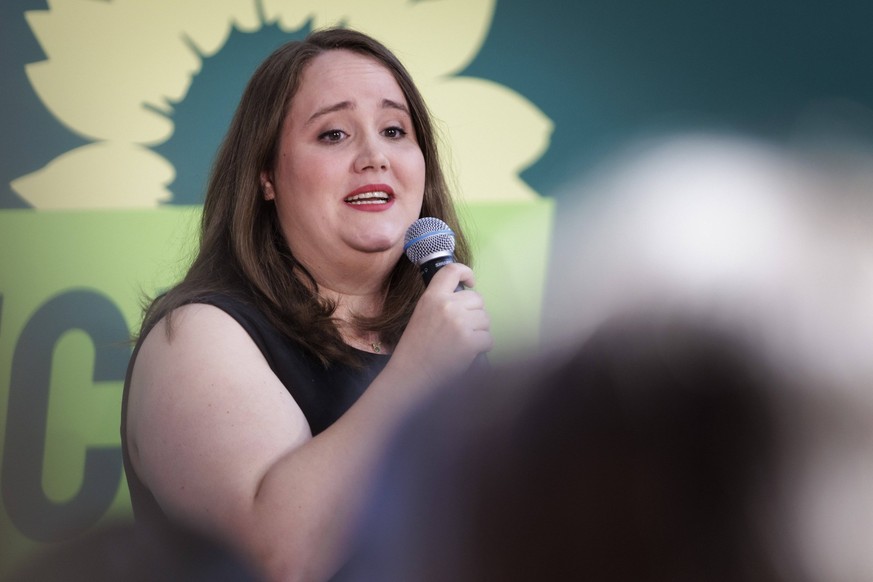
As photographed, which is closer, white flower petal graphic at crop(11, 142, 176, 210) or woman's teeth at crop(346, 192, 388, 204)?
woman's teeth at crop(346, 192, 388, 204)

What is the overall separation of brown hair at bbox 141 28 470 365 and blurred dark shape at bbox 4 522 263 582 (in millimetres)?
363

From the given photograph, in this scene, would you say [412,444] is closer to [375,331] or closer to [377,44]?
[375,331]

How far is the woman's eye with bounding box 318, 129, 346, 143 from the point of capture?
1.65 meters

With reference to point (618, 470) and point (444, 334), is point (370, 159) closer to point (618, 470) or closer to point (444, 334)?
point (444, 334)

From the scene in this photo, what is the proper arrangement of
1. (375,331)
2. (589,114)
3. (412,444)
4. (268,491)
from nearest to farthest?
(412,444), (268,491), (375,331), (589,114)

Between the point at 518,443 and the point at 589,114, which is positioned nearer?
the point at 518,443

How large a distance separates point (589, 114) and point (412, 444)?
1716 millimetres

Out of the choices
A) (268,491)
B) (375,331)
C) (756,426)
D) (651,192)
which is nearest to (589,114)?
(651,192)

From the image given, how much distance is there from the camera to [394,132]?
1.74 metres

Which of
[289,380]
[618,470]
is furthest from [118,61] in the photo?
[618,470]

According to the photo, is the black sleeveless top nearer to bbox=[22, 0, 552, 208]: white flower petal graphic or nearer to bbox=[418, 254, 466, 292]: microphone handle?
bbox=[418, 254, 466, 292]: microphone handle

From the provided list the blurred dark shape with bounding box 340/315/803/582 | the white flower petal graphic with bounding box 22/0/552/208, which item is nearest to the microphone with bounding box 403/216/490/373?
the blurred dark shape with bounding box 340/315/803/582

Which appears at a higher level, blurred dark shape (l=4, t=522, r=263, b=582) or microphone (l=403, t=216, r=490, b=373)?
microphone (l=403, t=216, r=490, b=373)

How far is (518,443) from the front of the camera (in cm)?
76
